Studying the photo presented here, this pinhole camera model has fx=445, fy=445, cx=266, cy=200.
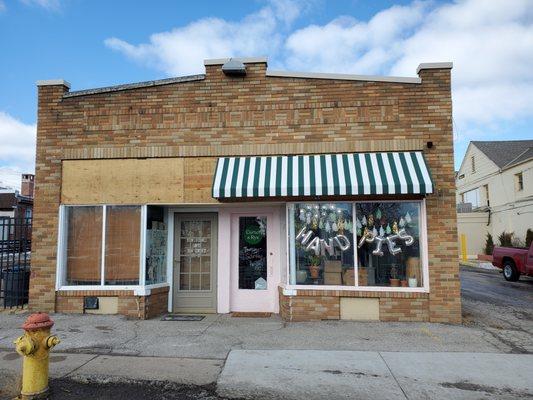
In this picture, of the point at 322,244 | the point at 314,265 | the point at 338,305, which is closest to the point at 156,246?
the point at 314,265

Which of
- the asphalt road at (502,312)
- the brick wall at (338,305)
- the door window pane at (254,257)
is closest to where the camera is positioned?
the asphalt road at (502,312)

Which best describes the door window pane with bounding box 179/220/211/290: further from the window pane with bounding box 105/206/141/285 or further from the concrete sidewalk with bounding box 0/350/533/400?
the concrete sidewalk with bounding box 0/350/533/400

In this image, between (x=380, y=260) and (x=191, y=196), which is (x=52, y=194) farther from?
(x=380, y=260)

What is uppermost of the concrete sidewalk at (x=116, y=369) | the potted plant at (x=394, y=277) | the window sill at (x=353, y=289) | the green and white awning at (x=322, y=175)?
the green and white awning at (x=322, y=175)

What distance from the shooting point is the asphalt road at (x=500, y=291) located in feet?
38.7

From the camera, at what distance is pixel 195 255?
998 centimetres

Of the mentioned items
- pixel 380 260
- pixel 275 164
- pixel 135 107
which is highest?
pixel 135 107

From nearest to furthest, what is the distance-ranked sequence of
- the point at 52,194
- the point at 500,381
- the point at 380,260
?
1. the point at 500,381
2. the point at 380,260
3. the point at 52,194

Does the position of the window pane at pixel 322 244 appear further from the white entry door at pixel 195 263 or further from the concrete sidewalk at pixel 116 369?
the concrete sidewalk at pixel 116 369

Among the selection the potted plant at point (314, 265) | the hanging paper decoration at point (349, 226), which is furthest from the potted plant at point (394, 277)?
the potted plant at point (314, 265)

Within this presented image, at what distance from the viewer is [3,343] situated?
23.4 feet

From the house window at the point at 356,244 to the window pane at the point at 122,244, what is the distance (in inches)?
128

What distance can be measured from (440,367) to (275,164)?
4.79 m

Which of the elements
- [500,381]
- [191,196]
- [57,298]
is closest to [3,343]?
[57,298]
